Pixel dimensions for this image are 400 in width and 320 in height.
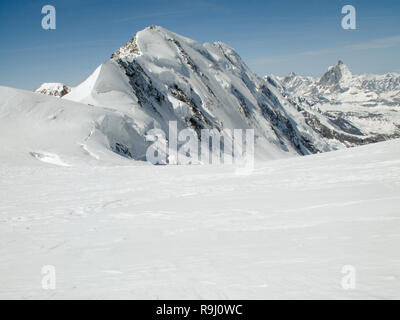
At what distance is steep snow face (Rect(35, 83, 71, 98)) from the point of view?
6438cm

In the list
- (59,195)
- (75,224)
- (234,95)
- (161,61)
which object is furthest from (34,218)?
(234,95)

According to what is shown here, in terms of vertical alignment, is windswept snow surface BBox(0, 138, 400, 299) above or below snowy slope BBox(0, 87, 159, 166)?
below

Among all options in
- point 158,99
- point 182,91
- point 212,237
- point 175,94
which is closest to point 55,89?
point 158,99

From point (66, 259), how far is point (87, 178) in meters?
11.3

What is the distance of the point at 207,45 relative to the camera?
4820 inches

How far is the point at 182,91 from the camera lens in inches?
2977

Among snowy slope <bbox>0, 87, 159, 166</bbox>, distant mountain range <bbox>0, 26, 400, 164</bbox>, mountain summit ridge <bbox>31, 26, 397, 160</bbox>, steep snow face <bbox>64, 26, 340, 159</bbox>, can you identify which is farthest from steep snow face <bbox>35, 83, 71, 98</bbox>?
snowy slope <bbox>0, 87, 159, 166</bbox>

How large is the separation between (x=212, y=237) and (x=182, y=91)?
71174 millimetres

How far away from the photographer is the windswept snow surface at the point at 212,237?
14.6ft

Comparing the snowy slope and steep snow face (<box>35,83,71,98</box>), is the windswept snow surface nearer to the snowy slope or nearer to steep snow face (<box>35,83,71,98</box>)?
the snowy slope

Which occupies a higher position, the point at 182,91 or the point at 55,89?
the point at 182,91

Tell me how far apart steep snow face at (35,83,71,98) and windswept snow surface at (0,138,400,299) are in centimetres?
5609

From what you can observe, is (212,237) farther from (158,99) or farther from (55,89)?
(55,89)
